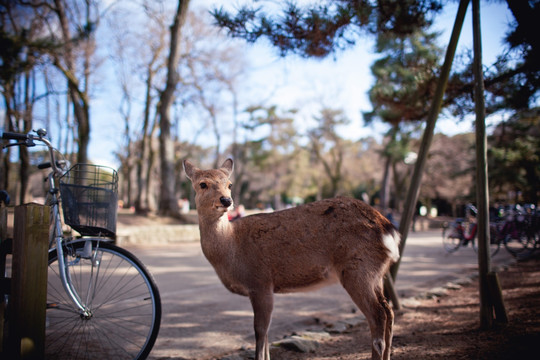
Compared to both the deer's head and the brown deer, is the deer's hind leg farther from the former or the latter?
the deer's head

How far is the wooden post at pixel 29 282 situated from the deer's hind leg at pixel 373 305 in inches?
85.0

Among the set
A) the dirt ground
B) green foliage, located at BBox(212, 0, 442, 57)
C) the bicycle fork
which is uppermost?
green foliage, located at BBox(212, 0, 442, 57)

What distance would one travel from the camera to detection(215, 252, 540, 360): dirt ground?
9.70 ft

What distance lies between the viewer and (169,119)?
15719mm

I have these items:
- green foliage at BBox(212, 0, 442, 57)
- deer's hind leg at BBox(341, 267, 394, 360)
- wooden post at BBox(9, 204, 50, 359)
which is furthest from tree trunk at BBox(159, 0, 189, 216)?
deer's hind leg at BBox(341, 267, 394, 360)

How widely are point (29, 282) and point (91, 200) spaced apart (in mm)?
765

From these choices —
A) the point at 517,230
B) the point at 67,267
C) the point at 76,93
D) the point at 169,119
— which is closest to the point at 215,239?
the point at 67,267

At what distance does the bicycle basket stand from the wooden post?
0.46m

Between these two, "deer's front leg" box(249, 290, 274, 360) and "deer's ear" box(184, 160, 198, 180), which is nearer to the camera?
"deer's front leg" box(249, 290, 274, 360)

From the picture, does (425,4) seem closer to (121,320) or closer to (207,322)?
(207,322)

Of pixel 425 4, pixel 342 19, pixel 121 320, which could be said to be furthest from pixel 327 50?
pixel 121 320

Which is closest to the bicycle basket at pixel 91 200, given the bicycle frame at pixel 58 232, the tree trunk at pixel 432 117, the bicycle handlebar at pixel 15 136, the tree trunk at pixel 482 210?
the bicycle frame at pixel 58 232

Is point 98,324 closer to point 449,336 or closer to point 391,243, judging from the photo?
point 391,243

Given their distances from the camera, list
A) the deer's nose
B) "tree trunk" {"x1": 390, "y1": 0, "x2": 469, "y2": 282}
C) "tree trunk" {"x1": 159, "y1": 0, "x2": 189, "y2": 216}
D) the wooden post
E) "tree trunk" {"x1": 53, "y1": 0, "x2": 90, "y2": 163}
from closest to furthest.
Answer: the wooden post
the deer's nose
"tree trunk" {"x1": 390, "y1": 0, "x2": 469, "y2": 282}
"tree trunk" {"x1": 53, "y1": 0, "x2": 90, "y2": 163}
"tree trunk" {"x1": 159, "y1": 0, "x2": 189, "y2": 216}
